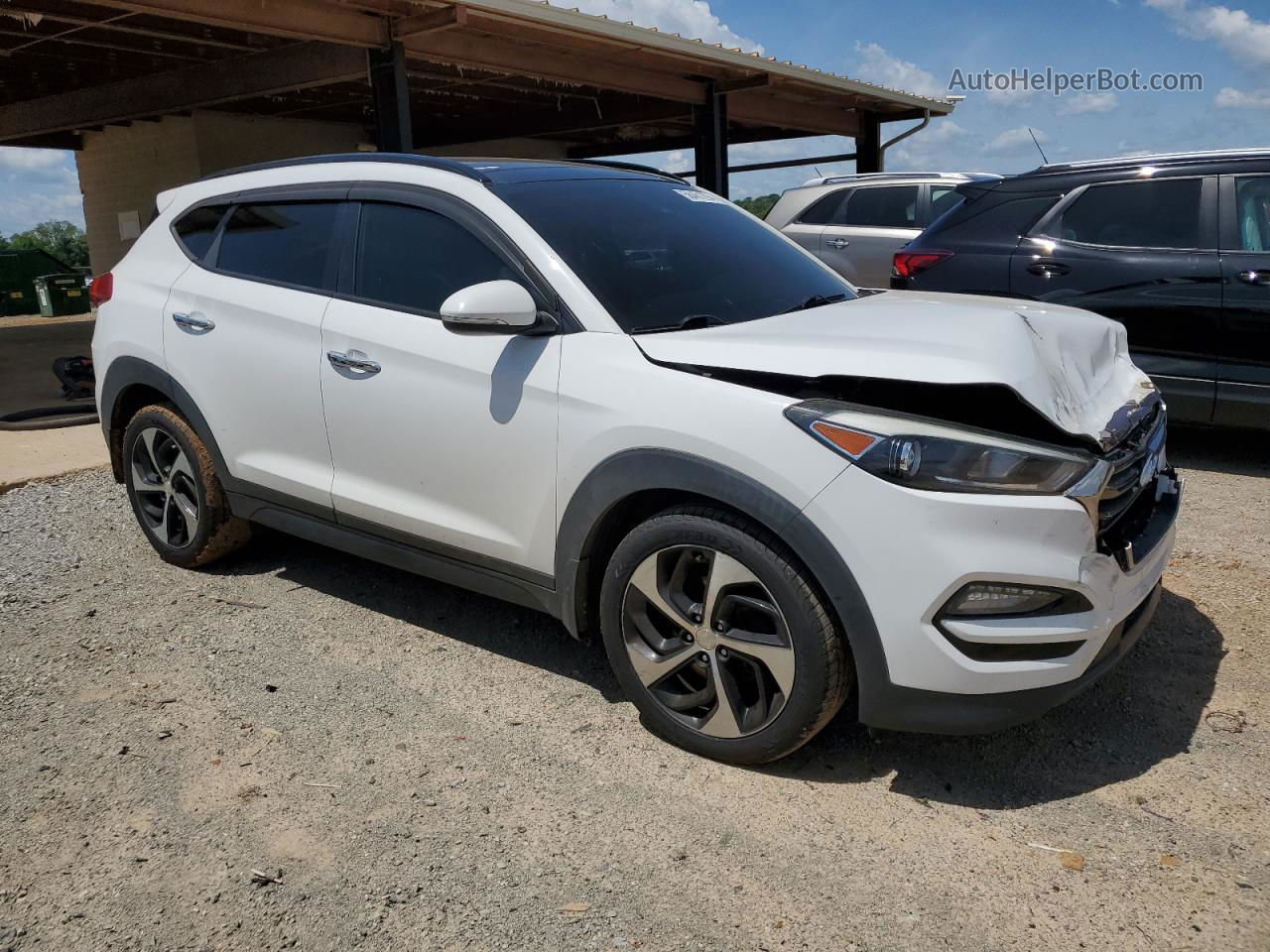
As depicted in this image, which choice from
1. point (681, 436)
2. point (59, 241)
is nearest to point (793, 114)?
point (681, 436)

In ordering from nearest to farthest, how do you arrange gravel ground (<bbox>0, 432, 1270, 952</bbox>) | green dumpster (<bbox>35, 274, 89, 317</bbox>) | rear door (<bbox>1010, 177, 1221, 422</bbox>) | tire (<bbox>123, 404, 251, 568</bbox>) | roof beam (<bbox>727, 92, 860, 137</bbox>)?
1. gravel ground (<bbox>0, 432, 1270, 952</bbox>)
2. tire (<bbox>123, 404, 251, 568</bbox>)
3. rear door (<bbox>1010, 177, 1221, 422</bbox>)
4. roof beam (<bbox>727, 92, 860, 137</bbox>)
5. green dumpster (<bbox>35, 274, 89, 317</bbox>)

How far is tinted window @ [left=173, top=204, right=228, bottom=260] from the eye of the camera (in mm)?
4562

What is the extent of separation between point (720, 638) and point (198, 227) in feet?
10.3

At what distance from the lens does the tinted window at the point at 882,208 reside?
1006 centimetres

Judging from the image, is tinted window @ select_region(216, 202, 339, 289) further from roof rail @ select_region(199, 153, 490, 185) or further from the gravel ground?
the gravel ground

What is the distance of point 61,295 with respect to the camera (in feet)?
78.0

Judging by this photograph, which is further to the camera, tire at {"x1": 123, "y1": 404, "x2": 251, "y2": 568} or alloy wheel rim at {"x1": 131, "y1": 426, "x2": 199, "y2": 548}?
alloy wheel rim at {"x1": 131, "y1": 426, "x2": 199, "y2": 548}

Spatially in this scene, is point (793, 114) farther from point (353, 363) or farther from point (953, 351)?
point (953, 351)

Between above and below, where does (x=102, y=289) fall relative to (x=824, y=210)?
below

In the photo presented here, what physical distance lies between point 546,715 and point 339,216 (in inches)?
80.2

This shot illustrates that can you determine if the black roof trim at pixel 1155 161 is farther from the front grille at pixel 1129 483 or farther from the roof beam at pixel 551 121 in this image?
the roof beam at pixel 551 121

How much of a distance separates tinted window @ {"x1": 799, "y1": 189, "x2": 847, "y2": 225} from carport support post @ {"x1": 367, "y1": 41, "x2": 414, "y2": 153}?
3922 millimetres

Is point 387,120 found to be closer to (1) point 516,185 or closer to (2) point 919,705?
(1) point 516,185

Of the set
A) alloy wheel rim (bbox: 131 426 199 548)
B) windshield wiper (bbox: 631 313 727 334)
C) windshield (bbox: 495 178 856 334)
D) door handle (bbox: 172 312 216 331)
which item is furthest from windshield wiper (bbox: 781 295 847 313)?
alloy wheel rim (bbox: 131 426 199 548)
